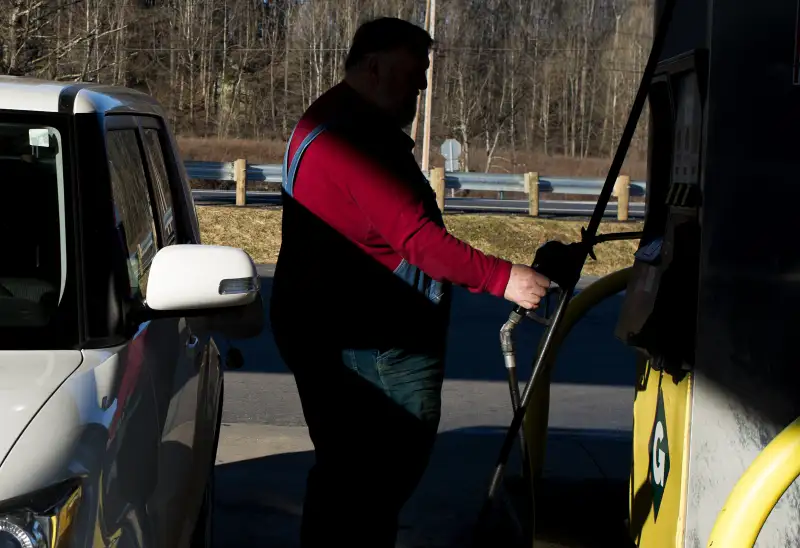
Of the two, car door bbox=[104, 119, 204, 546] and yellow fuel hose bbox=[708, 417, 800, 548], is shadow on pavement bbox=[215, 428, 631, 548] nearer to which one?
car door bbox=[104, 119, 204, 546]

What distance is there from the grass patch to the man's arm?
463 inches

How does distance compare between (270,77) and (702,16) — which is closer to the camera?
(702,16)

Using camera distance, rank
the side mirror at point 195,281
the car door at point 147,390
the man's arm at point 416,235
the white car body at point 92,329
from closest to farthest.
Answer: the white car body at point 92,329, the car door at point 147,390, the side mirror at point 195,281, the man's arm at point 416,235

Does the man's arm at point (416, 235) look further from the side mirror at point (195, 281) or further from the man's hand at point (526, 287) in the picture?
the side mirror at point (195, 281)

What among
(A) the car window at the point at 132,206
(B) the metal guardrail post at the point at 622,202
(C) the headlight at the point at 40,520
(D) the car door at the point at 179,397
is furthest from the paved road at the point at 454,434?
(B) the metal guardrail post at the point at 622,202

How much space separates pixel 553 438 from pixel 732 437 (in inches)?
133

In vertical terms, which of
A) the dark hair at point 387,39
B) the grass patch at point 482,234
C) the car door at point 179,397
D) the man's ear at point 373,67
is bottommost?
the grass patch at point 482,234

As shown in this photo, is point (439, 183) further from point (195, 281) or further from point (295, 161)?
point (195, 281)

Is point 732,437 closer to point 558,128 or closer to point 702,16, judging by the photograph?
point 702,16

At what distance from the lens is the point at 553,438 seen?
20.0 ft

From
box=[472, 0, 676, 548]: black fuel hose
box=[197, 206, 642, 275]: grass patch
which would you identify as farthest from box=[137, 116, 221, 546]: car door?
box=[197, 206, 642, 275]: grass patch

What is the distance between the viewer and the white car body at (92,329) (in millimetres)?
1880

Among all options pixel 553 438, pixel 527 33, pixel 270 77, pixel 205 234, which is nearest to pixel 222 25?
pixel 270 77

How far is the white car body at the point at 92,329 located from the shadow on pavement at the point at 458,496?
920mm
